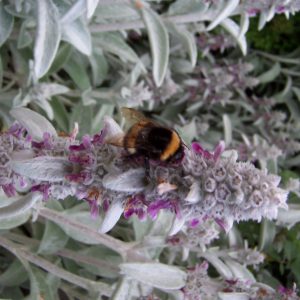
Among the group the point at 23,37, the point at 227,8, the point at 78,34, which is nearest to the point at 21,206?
the point at 78,34

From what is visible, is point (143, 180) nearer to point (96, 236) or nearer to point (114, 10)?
point (96, 236)

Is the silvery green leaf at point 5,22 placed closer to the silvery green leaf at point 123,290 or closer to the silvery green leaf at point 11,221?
the silvery green leaf at point 11,221

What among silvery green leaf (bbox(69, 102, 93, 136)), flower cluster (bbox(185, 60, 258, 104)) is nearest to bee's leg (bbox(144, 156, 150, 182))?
silvery green leaf (bbox(69, 102, 93, 136))

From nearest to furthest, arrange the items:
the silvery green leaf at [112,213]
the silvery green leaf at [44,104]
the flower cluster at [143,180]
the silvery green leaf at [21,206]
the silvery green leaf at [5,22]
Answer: the flower cluster at [143,180], the silvery green leaf at [112,213], the silvery green leaf at [21,206], the silvery green leaf at [5,22], the silvery green leaf at [44,104]

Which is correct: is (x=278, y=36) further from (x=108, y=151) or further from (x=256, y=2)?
(x=108, y=151)

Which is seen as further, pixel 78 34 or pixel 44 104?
pixel 44 104

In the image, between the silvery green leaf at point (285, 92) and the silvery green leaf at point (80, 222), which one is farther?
the silvery green leaf at point (285, 92)

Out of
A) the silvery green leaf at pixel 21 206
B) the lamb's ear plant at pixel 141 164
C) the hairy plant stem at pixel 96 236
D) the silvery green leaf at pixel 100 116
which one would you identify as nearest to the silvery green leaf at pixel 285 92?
the lamb's ear plant at pixel 141 164
